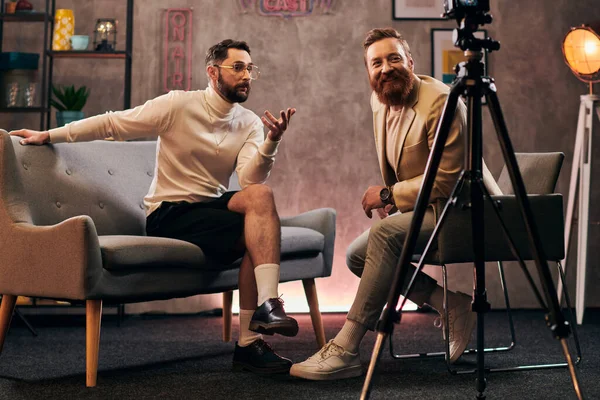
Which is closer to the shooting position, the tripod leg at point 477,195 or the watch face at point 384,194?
the tripod leg at point 477,195

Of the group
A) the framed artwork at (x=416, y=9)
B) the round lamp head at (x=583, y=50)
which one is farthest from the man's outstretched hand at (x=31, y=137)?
the round lamp head at (x=583, y=50)

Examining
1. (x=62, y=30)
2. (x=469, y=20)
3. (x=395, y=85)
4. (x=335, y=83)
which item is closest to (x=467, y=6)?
(x=469, y=20)

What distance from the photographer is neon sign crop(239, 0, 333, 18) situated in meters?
4.50

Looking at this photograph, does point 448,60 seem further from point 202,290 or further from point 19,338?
point 19,338

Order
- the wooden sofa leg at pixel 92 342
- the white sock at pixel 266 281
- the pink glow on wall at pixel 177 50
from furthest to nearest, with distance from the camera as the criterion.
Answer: the pink glow on wall at pixel 177 50 → the white sock at pixel 266 281 → the wooden sofa leg at pixel 92 342

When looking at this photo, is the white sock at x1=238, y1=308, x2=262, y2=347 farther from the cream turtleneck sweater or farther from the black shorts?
the cream turtleneck sweater

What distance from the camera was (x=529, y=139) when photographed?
4500 millimetres

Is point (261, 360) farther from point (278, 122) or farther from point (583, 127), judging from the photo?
point (583, 127)

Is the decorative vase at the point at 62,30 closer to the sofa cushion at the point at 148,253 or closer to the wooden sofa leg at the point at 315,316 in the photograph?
the sofa cushion at the point at 148,253

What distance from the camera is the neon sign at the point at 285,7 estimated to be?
4.50 meters

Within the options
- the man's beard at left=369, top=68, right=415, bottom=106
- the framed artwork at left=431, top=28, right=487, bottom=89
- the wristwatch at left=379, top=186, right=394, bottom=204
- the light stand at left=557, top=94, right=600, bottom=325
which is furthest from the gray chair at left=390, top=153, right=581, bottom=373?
the framed artwork at left=431, top=28, right=487, bottom=89

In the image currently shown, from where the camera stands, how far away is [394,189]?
2457 mm

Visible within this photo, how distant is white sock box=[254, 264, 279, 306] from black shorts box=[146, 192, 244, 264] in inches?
7.6

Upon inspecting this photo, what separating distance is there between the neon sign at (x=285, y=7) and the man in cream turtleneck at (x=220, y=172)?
5.18 ft
